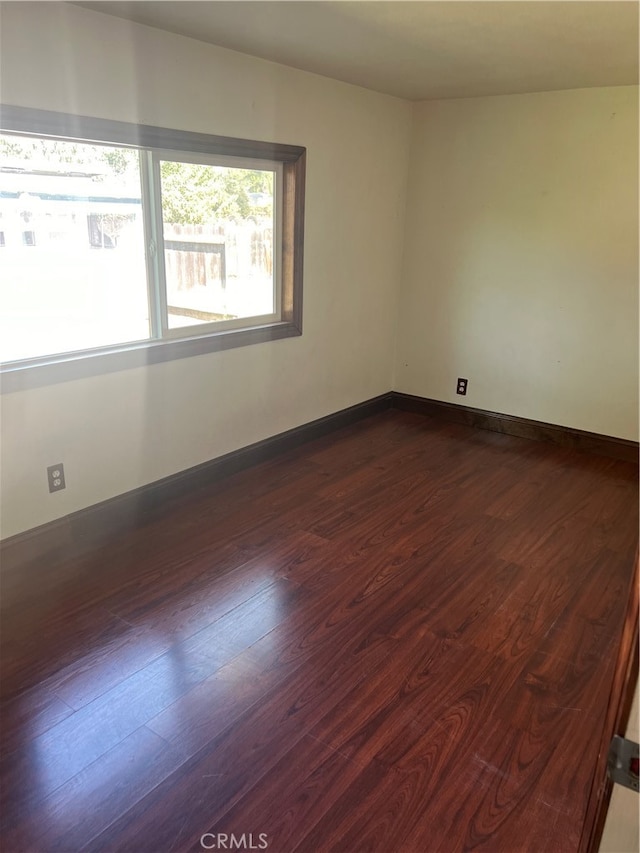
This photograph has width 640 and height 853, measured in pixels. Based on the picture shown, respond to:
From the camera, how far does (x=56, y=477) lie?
8.90ft

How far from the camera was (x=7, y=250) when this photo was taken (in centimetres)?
242

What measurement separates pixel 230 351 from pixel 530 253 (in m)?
2.12

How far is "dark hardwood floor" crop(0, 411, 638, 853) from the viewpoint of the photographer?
1620 mm

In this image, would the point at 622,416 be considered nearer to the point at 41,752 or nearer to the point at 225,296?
the point at 225,296

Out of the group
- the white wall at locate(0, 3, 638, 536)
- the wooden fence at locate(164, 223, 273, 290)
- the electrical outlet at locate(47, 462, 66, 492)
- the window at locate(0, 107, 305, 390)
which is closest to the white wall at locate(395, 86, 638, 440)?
the white wall at locate(0, 3, 638, 536)

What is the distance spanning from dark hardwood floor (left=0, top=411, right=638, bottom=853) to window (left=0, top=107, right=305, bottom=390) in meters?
0.92

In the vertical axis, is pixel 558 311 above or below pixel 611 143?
below

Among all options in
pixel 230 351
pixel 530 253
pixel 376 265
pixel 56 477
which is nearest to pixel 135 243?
pixel 230 351

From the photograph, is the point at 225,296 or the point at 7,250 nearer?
the point at 7,250

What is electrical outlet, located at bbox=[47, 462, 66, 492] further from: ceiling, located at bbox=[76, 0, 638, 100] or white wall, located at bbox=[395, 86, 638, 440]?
white wall, located at bbox=[395, 86, 638, 440]

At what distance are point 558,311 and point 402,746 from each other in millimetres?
3078

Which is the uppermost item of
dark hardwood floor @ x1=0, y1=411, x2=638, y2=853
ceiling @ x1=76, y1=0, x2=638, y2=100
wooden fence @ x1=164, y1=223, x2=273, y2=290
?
ceiling @ x1=76, y1=0, x2=638, y2=100

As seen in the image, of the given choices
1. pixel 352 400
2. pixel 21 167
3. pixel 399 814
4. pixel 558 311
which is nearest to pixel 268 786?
pixel 399 814

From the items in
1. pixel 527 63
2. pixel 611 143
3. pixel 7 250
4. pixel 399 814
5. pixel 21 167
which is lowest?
pixel 399 814
